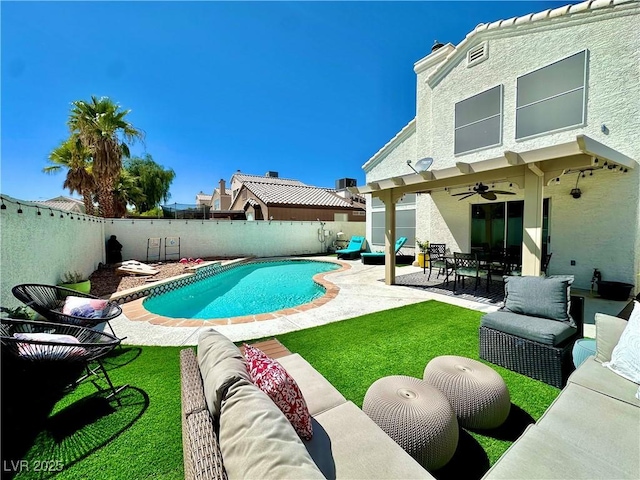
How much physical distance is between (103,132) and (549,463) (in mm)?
16956

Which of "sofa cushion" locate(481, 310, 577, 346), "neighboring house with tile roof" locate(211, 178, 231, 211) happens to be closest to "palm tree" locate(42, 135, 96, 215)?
"sofa cushion" locate(481, 310, 577, 346)

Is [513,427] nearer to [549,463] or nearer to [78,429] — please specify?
[549,463]

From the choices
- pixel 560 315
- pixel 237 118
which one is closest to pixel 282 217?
pixel 237 118

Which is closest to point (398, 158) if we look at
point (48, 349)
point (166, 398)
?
point (166, 398)

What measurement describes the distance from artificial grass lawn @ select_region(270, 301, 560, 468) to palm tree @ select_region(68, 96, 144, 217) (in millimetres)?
13494

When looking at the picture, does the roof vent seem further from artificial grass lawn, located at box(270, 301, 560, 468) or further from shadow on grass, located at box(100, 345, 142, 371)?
shadow on grass, located at box(100, 345, 142, 371)

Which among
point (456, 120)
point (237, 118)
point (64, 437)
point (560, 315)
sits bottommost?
point (64, 437)

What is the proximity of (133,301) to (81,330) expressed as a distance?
4503 millimetres

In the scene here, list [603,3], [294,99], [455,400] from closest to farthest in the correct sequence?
[455,400], [603,3], [294,99]

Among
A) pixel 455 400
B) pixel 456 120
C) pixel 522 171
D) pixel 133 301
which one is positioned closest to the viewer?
pixel 455 400

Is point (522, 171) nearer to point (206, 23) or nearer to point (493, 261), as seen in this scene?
point (493, 261)

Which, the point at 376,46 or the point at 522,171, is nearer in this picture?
the point at 522,171

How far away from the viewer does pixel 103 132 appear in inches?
486

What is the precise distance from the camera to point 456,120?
1034 cm
